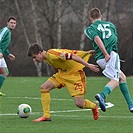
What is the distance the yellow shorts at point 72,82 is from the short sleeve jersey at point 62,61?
9 centimetres

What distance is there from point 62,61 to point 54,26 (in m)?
25.7

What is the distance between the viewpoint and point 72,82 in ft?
32.9

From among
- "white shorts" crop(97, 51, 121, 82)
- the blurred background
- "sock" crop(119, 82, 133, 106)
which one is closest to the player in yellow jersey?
"white shorts" crop(97, 51, 121, 82)

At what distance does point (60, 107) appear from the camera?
12.4m

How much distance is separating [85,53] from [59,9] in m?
Result: 23.6

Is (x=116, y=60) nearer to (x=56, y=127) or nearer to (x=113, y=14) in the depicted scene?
(x=56, y=127)

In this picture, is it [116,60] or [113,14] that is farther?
[113,14]

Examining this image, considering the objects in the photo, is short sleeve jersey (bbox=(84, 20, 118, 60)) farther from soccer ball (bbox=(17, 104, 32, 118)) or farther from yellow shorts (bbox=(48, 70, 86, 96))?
soccer ball (bbox=(17, 104, 32, 118))

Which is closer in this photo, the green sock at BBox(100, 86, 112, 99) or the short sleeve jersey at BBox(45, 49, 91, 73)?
the short sleeve jersey at BBox(45, 49, 91, 73)

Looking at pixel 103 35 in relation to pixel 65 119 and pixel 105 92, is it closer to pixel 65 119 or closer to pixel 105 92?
pixel 105 92

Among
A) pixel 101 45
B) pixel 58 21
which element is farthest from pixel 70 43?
pixel 101 45

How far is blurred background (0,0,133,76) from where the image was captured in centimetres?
3356

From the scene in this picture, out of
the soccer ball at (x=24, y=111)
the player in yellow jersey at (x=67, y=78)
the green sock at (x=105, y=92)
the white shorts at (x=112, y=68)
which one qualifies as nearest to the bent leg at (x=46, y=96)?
the player in yellow jersey at (x=67, y=78)

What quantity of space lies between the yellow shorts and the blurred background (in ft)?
75.8
